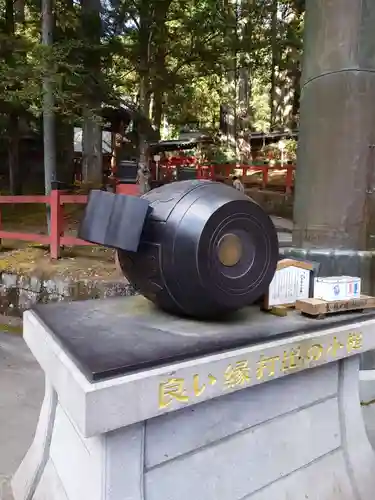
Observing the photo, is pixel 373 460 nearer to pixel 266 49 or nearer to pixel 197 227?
pixel 197 227

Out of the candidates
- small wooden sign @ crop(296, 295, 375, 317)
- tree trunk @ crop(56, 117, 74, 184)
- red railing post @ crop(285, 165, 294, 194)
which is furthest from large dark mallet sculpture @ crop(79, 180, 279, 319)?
tree trunk @ crop(56, 117, 74, 184)

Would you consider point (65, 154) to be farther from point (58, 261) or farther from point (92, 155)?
point (58, 261)

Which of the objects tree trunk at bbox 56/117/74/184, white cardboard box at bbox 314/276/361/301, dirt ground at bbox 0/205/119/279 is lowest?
dirt ground at bbox 0/205/119/279

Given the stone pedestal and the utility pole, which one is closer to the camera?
the stone pedestal

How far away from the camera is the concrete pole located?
10.2 feet

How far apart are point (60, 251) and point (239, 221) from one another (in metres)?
5.02

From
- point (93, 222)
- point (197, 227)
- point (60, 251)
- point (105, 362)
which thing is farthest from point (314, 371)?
point (60, 251)

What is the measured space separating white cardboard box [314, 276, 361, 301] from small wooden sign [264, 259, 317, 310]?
5 centimetres

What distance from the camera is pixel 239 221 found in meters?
1.75

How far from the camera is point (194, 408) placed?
5.31ft

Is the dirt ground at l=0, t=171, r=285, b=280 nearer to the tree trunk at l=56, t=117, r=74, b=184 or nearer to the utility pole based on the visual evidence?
the utility pole

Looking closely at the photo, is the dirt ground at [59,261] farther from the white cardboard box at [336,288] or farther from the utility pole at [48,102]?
the white cardboard box at [336,288]

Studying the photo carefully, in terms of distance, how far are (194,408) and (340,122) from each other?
239 centimetres

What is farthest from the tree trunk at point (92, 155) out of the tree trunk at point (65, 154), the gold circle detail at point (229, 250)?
the gold circle detail at point (229, 250)
